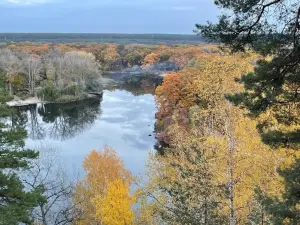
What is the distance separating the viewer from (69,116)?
175 feet

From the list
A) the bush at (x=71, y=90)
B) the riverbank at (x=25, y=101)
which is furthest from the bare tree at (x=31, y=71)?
the bush at (x=71, y=90)

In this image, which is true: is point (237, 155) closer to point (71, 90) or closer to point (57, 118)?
point (57, 118)

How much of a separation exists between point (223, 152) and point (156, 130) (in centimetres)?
3196

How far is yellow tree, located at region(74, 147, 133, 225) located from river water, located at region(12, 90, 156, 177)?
3.88 metres

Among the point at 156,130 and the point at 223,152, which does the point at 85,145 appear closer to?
Result: the point at 156,130

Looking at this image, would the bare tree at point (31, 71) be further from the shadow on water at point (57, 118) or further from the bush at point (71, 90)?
the shadow on water at point (57, 118)

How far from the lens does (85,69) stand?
71312mm

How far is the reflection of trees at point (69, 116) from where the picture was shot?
148 ft

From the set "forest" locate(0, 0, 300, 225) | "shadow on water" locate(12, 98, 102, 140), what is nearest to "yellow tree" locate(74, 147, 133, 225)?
"forest" locate(0, 0, 300, 225)

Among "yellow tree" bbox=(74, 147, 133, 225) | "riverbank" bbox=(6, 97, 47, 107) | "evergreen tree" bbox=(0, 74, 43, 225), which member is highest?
"evergreen tree" bbox=(0, 74, 43, 225)

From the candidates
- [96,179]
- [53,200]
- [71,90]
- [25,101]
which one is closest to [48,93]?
[25,101]

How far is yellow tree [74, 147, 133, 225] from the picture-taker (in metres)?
22.0

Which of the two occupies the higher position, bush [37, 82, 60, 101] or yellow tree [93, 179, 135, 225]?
yellow tree [93, 179, 135, 225]

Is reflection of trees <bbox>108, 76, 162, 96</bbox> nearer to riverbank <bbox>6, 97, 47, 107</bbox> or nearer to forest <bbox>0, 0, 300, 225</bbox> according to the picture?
riverbank <bbox>6, 97, 47, 107</bbox>
